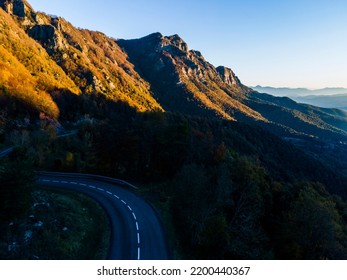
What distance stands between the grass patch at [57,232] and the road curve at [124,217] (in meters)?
1.26

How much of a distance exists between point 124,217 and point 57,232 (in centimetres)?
842

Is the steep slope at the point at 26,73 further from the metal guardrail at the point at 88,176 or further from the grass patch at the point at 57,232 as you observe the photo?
the grass patch at the point at 57,232

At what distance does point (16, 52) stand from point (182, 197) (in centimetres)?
18491

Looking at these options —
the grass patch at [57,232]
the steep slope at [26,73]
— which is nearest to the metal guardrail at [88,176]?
the grass patch at [57,232]

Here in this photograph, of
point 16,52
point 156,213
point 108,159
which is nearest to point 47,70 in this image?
point 16,52

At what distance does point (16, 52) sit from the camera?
6688 inches

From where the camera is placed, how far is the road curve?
24.5 m

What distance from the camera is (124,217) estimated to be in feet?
103

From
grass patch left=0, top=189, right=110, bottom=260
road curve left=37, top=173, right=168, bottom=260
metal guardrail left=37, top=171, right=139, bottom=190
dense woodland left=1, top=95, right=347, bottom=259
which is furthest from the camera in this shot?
metal guardrail left=37, top=171, right=139, bottom=190

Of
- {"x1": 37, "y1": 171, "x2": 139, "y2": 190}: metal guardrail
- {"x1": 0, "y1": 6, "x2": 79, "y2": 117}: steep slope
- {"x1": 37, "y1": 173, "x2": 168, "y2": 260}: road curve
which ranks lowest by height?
{"x1": 37, "y1": 173, "x2": 168, "y2": 260}: road curve

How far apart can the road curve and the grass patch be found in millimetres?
1260

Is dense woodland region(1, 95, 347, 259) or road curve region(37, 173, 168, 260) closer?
road curve region(37, 173, 168, 260)

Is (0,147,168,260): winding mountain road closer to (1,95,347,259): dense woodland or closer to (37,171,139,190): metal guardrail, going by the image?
(37,171,139,190): metal guardrail

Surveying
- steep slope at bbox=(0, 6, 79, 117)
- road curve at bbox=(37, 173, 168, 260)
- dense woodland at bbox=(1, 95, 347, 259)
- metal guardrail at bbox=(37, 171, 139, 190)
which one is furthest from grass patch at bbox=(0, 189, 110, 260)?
steep slope at bbox=(0, 6, 79, 117)
